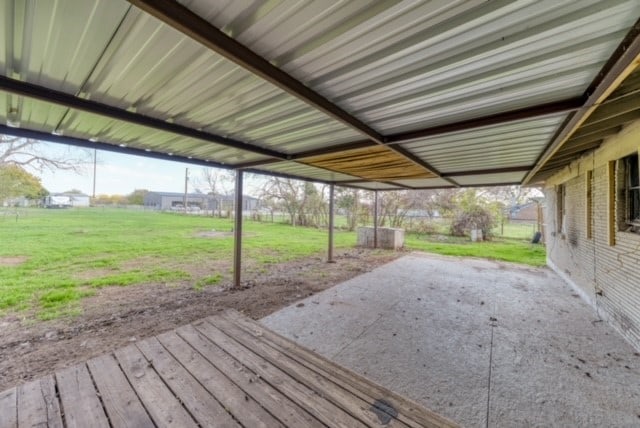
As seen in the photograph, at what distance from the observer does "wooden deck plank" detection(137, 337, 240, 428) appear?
1.56m

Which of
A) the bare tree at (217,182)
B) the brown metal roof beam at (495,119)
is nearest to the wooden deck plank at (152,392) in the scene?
the brown metal roof beam at (495,119)

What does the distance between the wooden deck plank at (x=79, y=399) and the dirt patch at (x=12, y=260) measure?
6029 mm

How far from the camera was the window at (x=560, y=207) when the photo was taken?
539cm

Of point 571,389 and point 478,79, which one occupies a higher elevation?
point 478,79

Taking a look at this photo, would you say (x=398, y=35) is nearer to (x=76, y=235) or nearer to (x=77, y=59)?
(x=77, y=59)

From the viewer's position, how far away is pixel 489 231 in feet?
39.0

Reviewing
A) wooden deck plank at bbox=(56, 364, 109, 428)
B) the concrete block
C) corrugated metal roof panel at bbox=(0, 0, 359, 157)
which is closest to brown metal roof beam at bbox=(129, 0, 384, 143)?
corrugated metal roof panel at bbox=(0, 0, 359, 157)

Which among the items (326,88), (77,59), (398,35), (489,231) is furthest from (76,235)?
(489,231)

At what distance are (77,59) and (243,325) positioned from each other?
264 cm

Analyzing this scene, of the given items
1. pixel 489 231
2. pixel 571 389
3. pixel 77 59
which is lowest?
pixel 571 389

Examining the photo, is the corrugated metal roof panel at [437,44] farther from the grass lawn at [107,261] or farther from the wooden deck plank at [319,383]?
A: the grass lawn at [107,261]

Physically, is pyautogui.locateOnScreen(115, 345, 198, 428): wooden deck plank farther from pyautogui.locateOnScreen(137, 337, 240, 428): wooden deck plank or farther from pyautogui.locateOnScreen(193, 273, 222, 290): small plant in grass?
pyautogui.locateOnScreen(193, 273, 222, 290): small plant in grass

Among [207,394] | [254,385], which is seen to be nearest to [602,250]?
[254,385]

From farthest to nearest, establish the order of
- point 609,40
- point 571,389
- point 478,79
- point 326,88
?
1. point 571,389
2. point 326,88
3. point 478,79
4. point 609,40
